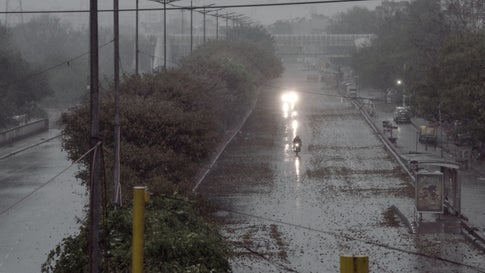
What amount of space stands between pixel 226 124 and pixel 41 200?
24937 mm

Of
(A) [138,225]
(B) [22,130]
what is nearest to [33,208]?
(B) [22,130]

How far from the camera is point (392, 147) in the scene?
173ft

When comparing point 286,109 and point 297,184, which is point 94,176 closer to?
point 297,184

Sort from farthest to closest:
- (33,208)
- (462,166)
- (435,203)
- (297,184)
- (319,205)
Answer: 1. (462,166)
2. (297,184)
3. (33,208)
4. (319,205)
5. (435,203)

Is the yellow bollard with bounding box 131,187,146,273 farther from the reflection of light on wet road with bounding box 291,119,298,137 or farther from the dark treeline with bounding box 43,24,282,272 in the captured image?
the reflection of light on wet road with bounding box 291,119,298,137

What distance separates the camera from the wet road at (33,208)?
27047mm

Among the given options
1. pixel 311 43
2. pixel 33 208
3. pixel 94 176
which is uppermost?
pixel 311 43

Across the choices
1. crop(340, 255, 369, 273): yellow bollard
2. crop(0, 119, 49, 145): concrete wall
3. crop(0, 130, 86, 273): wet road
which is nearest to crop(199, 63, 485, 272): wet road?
crop(0, 130, 86, 273): wet road

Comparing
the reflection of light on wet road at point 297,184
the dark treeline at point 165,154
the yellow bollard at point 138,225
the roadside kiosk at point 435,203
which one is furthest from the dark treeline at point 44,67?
the yellow bollard at point 138,225

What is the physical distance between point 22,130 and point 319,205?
34408 millimetres

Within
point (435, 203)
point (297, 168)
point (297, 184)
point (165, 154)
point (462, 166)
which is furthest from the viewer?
point (297, 168)

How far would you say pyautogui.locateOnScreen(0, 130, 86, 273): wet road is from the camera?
27.0 m

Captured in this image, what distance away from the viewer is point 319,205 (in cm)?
3484

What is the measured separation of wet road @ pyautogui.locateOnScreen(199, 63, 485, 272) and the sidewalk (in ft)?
5.91
